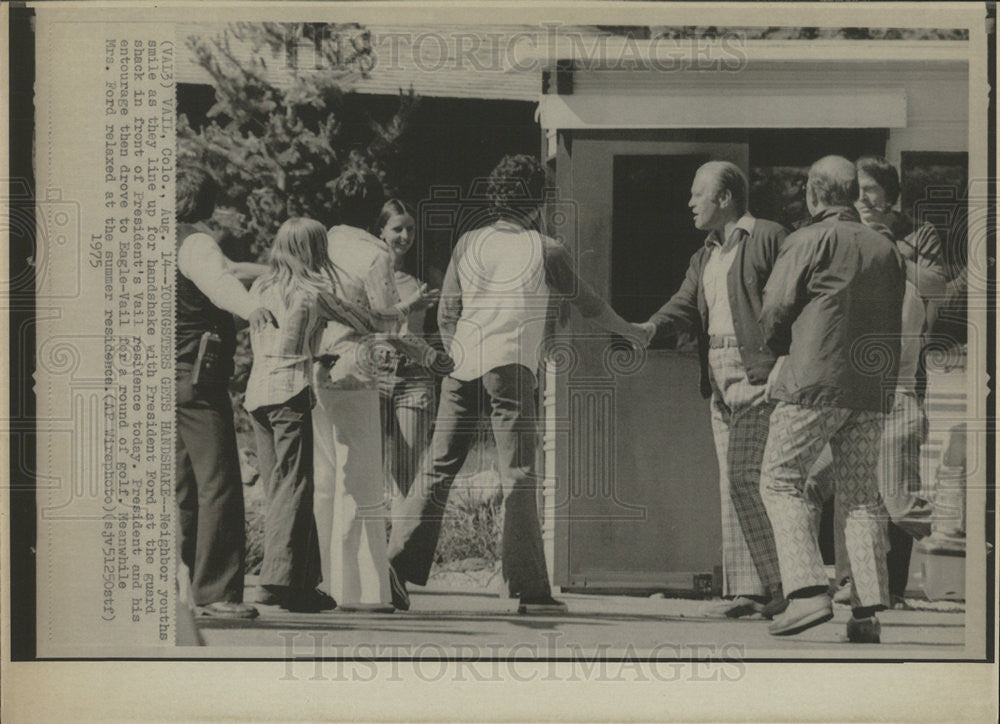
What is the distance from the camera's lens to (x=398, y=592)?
6309 millimetres

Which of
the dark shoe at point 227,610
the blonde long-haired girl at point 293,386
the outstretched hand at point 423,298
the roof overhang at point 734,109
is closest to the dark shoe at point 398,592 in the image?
the blonde long-haired girl at point 293,386

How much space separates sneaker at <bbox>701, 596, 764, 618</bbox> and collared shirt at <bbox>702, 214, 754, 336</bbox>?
4.33 ft

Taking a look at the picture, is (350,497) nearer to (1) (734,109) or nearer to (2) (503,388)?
(2) (503,388)

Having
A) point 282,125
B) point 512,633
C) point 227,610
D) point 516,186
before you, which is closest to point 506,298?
point 516,186

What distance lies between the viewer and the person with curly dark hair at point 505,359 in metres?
6.31

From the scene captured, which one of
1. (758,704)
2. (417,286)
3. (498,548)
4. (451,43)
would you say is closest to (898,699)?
(758,704)

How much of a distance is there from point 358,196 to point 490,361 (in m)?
1.04

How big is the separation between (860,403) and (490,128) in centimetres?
227

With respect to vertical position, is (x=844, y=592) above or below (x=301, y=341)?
below

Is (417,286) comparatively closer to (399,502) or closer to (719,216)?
(399,502)

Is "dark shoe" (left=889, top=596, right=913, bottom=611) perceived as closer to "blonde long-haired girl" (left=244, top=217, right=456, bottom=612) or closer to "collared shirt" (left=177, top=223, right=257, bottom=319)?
"blonde long-haired girl" (left=244, top=217, right=456, bottom=612)

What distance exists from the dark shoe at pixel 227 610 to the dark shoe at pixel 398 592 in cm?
67

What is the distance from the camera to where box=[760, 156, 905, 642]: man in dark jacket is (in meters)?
6.31

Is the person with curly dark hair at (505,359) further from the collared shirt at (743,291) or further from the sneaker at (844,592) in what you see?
the sneaker at (844,592)
